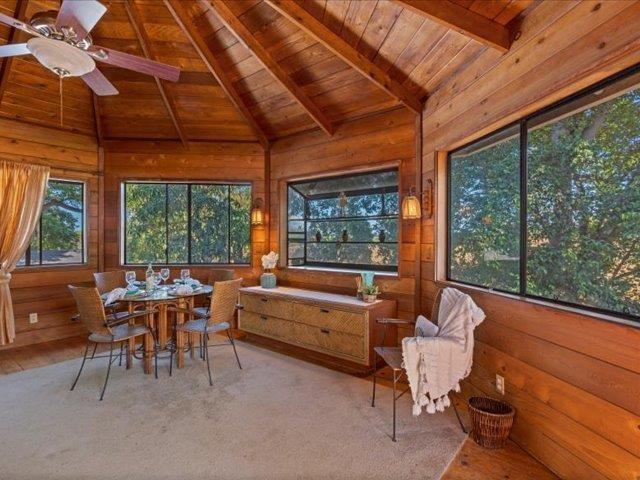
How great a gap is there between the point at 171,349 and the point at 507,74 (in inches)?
151

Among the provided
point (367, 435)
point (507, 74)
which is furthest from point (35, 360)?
point (507, 74)

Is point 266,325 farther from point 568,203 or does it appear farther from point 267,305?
point 568,203

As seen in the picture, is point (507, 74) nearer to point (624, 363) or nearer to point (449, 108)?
point (449, 108)

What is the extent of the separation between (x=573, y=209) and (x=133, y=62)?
3103 mm

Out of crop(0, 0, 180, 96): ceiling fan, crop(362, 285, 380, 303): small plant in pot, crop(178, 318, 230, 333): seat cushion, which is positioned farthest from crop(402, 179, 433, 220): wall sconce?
crop(0, 0, 180, 96): ceiling fan

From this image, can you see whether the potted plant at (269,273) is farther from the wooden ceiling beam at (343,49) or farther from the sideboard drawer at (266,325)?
the wooden ceiling beam at (343,49)

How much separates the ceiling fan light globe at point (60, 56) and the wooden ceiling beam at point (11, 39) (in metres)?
1.37

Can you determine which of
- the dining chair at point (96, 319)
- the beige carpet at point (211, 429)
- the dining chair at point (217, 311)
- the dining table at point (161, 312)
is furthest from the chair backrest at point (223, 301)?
the dining chair at point (96, 319)

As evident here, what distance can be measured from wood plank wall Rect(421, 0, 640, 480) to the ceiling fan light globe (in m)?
2.80

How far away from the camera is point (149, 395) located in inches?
116

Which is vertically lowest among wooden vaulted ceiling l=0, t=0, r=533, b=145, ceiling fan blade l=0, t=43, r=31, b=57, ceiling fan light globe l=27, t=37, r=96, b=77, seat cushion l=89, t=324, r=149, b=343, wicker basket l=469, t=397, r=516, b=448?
wicker basket l=469, t=397, r=516, b=448

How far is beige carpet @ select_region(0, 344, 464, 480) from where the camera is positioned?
2053mm

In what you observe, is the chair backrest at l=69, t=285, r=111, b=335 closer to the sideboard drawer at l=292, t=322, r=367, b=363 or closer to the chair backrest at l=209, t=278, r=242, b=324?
the chair backrest at l=209, t=278, r=242, b=324

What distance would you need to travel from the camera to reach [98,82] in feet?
9.26
